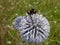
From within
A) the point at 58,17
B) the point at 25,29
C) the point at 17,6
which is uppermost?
the point at 17,6

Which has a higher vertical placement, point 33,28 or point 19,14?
point 19,14

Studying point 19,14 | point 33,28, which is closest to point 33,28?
point 33,28

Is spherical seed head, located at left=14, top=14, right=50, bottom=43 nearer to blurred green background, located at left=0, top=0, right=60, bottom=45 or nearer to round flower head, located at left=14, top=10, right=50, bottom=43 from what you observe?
round flower head, located at left=14, top=10, right=50, bottom=43

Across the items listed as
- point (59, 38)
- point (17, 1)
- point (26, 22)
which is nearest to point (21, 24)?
point (26, 22)

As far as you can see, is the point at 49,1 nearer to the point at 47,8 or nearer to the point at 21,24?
the point at 47,8

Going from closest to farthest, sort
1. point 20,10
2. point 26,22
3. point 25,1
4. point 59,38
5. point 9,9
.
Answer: point 26,22
point 59,38
point 9,9
point 20,10
point 25,1

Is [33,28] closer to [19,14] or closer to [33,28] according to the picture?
[33,28]

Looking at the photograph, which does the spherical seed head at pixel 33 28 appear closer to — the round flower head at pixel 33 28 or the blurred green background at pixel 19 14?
the round flower head at pixel 33 28
